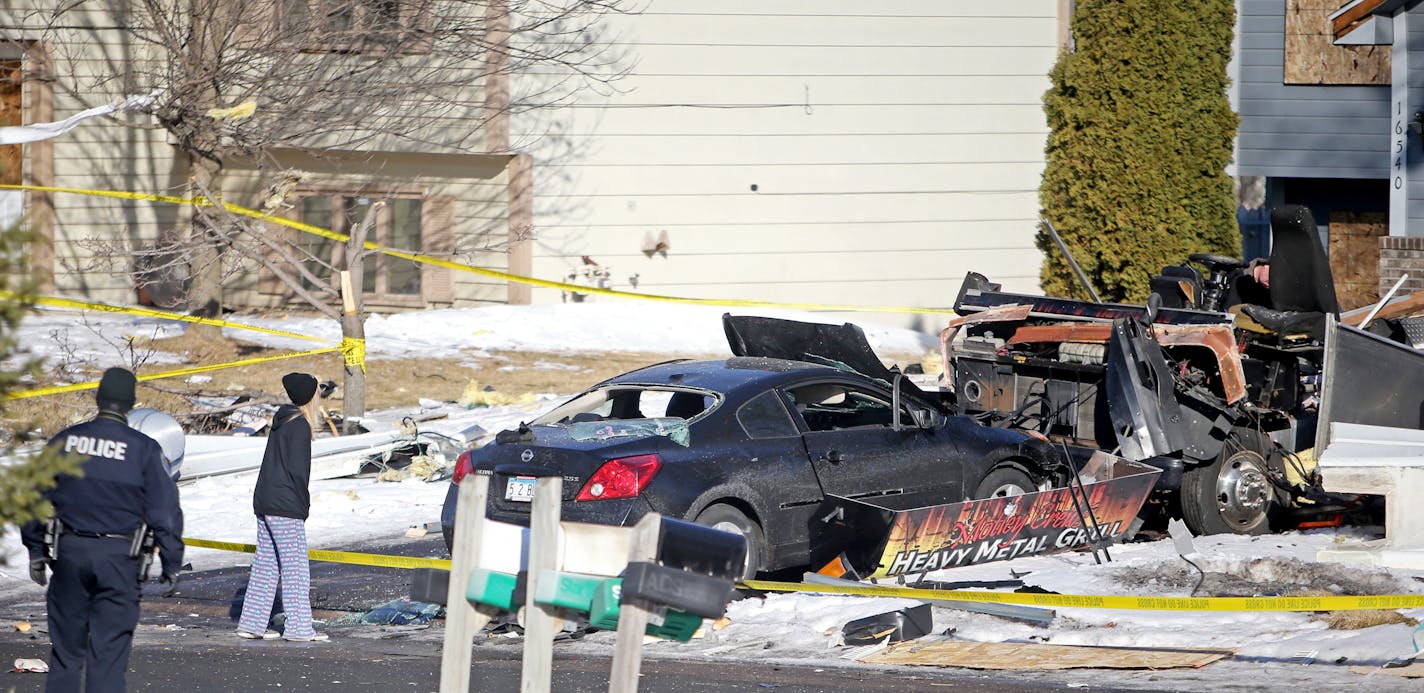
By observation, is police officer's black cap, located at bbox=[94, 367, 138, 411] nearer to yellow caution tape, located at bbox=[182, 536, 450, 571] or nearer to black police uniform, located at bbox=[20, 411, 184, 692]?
black police uniform, located at bbox=[20, 411, 184, 692]

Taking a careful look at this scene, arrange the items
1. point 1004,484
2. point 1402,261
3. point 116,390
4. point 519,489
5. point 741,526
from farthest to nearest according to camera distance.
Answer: point 1402,261
point 1004,484
point 741,526
point 519,489
point 116,390

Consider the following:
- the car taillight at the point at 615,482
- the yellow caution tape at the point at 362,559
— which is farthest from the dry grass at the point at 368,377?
the car taillight at the point at 615,482

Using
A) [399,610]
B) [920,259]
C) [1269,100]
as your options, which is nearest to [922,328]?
[920,259]

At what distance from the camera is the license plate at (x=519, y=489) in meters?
8.47

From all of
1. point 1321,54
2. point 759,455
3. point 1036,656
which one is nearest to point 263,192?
point 759,455

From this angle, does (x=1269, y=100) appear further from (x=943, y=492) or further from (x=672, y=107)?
(x=943, y=492)

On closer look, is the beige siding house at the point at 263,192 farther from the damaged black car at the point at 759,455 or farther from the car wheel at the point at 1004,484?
the car wheel at the point at 1004,484

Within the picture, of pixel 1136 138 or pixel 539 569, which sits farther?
pixel 1136 138

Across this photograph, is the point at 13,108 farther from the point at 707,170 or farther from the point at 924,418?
the point at 924,418

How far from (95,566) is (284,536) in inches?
87.6

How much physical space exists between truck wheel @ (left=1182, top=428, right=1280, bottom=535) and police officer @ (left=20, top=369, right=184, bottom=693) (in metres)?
6.74

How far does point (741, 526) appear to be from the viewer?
28.4ft

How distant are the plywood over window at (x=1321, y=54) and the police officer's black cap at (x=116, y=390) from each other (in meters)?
19.2

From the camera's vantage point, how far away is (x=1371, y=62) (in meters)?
21.6
